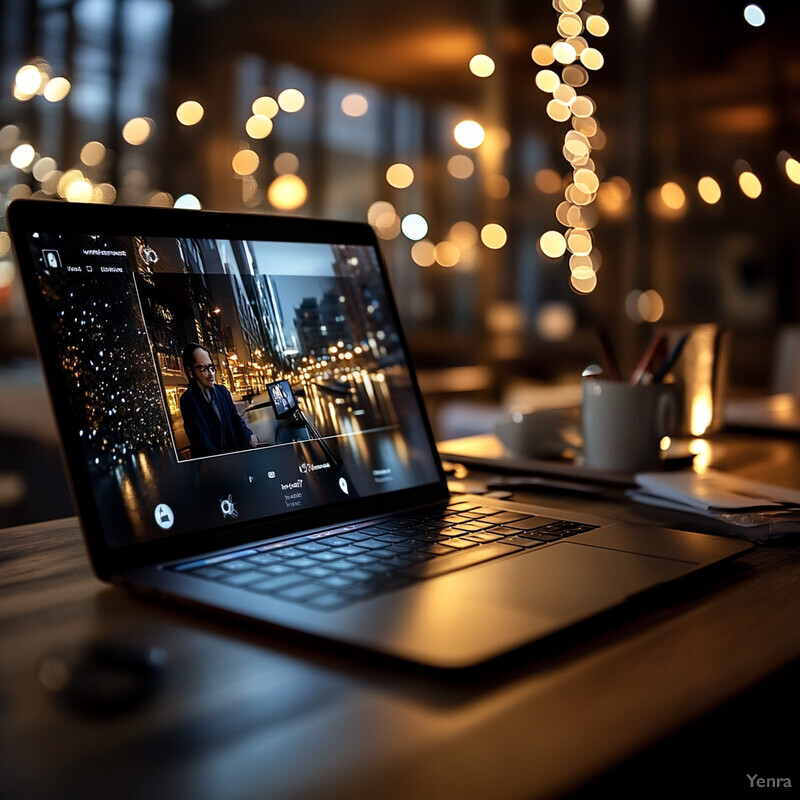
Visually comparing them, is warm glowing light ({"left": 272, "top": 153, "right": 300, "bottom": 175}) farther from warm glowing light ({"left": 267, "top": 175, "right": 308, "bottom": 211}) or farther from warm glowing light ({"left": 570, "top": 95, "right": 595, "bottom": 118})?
warm glowing light ({"left": 570, "top": 95, "right": 595, "bottom": 118})

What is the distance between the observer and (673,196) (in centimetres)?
428

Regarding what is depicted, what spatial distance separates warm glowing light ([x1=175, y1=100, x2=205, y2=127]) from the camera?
3787 mm

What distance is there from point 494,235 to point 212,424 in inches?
165

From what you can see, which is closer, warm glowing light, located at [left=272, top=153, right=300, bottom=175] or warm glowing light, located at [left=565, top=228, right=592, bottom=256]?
warm glowing light, located at [left=272, top=153, right=300, bottom=175]

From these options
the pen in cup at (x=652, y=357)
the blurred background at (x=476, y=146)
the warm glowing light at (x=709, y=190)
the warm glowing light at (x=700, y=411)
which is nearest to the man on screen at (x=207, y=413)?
the pen in cup at (x=652, y=357)

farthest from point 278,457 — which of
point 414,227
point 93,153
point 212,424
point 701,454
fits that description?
point 414,227

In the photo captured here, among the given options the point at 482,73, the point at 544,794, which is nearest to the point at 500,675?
the point at 544,794

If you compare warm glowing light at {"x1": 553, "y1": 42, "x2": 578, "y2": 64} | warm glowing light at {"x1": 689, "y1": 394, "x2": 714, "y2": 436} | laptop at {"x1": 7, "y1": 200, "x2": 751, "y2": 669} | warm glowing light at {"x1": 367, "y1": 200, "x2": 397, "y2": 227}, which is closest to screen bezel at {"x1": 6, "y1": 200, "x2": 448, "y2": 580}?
laptop at {"x1": 7, "y1": 200, "x2": 751, "y2": 669}

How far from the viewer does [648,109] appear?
4352mm

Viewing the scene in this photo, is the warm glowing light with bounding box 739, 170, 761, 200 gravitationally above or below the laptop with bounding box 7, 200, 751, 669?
above

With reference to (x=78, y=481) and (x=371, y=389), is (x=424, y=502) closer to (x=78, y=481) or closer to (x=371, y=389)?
(x=371, y=389)

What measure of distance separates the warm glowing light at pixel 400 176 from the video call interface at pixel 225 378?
3878mm

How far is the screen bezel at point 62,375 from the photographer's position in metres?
0.56

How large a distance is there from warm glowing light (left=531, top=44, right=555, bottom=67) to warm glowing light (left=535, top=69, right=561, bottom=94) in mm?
39
